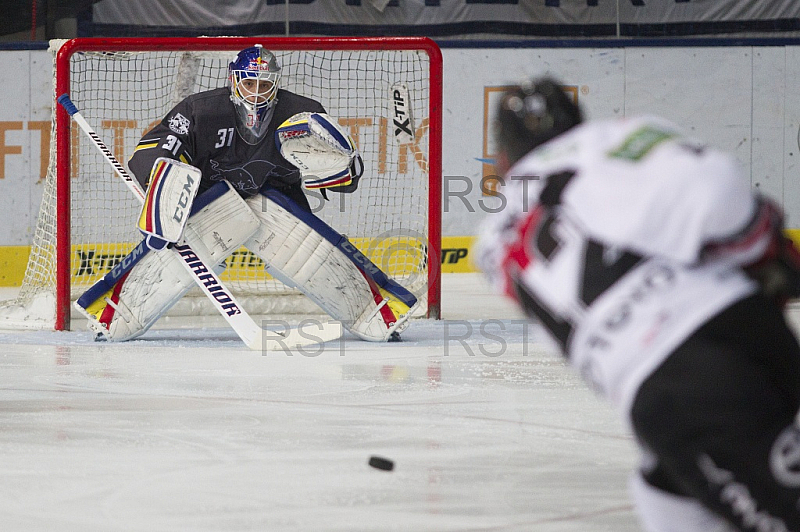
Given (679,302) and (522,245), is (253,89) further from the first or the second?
(679,302)

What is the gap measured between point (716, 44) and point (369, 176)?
2502mm

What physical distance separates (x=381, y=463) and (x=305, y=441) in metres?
0.37

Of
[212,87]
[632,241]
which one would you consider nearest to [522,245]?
[632,241]

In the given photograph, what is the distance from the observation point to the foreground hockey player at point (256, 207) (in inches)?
176

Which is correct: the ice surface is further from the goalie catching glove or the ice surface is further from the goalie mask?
the goalie mask

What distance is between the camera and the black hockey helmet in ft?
4.58

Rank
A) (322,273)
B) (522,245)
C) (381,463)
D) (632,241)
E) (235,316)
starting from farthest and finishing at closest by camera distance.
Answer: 1. (322,273)
2. (235,316)
3. (381,463)
4. (522,245)
5. (632,241)

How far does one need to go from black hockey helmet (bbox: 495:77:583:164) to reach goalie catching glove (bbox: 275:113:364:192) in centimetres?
297

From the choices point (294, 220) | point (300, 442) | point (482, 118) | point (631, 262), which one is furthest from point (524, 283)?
point (482, 118)

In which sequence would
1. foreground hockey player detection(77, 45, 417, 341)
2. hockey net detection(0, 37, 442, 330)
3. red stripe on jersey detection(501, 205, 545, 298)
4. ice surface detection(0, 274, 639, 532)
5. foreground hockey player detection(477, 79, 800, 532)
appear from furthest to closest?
1. hockey net detection(0, 37, 442, 330)
2. foreground hockey player detection(77, 45, 417, 341)
3. ice surface detection(0, 274, 639, 532)
4. red stripe on jersey detection(501, 205, 545, 298)
5. foreground hockey player detection(477, 79, 800, 532)

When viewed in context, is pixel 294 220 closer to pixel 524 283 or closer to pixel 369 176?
pixel 369 176

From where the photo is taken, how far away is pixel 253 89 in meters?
4.52

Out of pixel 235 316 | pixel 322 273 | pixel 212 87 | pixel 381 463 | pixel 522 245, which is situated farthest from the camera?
pixel 212 87

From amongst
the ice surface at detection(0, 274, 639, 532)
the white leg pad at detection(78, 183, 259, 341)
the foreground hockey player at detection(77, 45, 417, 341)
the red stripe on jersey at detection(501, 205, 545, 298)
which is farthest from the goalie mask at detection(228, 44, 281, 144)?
the red stripe on jersey at detection(501, 205, 545, 298)
